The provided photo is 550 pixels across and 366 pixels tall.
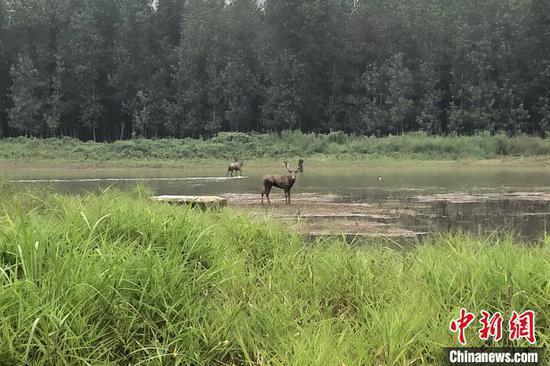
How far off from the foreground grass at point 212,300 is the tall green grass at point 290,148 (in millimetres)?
33467

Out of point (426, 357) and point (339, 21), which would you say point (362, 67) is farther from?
point (426, 357)

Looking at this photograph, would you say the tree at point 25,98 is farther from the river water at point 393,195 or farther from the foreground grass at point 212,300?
the foreground grass at point 212,300

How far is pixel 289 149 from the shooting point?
4141 centimetres

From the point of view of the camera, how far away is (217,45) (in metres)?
56.2

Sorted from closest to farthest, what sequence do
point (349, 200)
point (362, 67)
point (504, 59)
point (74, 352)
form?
1. point (74, 352)
2. point (349, 200)
3. point (504, 59)
4. point (362, 67)

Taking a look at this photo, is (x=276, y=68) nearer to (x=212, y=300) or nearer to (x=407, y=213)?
(x=407, y=213)

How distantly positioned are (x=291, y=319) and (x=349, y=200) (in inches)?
548

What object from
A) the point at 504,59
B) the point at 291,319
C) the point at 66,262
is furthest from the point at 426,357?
the point at 504,59

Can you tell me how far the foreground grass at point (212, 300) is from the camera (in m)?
3.68

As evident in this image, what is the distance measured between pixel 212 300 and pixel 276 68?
5049cm

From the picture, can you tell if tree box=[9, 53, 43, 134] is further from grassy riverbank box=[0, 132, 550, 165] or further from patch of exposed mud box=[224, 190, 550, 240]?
patch of exposed mud box=[224, 190, 550, 240]

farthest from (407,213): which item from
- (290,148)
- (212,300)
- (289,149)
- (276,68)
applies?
(276,68)

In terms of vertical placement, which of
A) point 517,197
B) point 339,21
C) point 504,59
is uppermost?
point 339,21

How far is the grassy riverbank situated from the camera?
38812 millimetres
